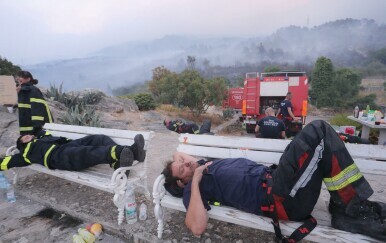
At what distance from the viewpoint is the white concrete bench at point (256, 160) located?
5.91ft

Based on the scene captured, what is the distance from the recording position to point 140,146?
2736 millimetres

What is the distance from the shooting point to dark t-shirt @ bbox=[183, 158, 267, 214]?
2.04 m

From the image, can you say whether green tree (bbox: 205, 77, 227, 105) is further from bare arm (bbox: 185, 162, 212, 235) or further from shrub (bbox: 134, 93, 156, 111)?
bare arm (bbox: 185, 162, 212, 235)

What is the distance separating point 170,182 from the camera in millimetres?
2365

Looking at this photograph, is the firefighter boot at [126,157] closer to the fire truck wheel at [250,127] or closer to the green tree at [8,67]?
the fire truck wheel at [250,127]

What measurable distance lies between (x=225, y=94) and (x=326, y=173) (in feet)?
47.9

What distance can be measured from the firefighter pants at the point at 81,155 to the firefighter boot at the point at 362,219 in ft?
7.15

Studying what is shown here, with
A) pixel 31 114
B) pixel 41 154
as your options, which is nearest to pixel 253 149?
pixel 41 154

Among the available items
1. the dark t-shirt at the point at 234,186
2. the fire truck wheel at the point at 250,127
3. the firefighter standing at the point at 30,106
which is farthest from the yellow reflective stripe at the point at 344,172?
the fire truck wheel at the point at 250,127

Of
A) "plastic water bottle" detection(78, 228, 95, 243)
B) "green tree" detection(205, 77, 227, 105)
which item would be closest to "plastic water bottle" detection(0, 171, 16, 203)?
"plastic water bottle" detection(78, 228, 95, 243)

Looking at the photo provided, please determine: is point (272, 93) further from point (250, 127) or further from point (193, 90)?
point (193, 90)

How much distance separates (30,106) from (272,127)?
4.22m

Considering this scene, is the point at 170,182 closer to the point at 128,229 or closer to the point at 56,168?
the point at 128,229

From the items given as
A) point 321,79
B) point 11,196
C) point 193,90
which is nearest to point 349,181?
point 11,196
